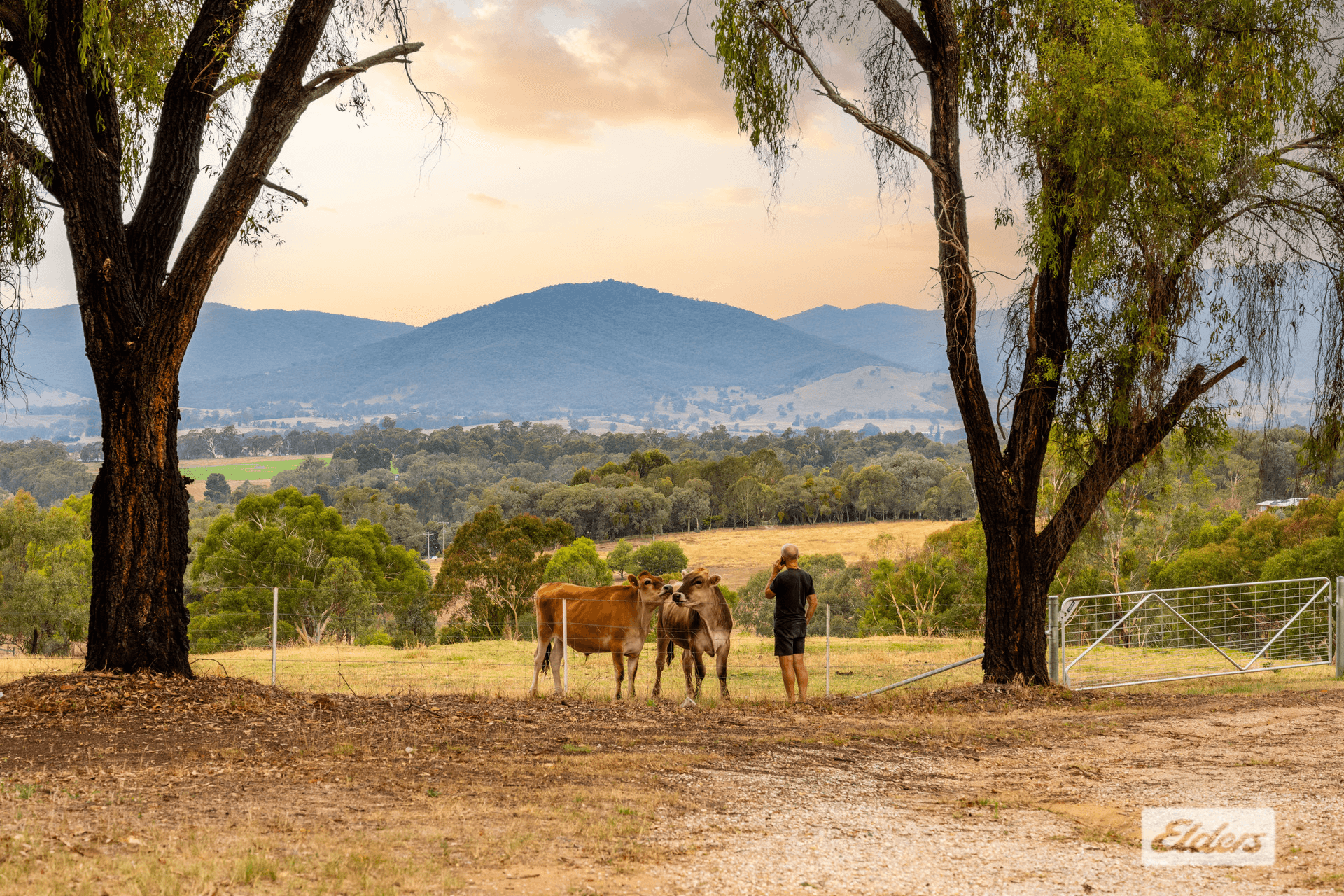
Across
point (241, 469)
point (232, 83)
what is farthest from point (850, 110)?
point (241, 469)

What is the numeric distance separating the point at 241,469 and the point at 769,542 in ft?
398

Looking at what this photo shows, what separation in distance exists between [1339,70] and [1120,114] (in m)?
3.48

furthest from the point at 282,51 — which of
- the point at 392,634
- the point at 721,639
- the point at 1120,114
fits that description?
the point at 392,634

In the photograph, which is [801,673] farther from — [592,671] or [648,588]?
[592,671]

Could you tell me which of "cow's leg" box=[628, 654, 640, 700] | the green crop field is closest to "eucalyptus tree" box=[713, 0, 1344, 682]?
"cow's leg" box=[628, 654, 640, 700]

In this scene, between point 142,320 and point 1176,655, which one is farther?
point 1176,655

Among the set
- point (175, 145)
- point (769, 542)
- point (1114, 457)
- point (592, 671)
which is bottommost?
point (769, 542)

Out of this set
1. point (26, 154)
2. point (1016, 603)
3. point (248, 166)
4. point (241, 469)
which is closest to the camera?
point (248, 166)

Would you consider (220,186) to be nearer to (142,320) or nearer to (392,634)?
(142,320)

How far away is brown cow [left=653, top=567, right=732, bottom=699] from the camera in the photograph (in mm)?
11797

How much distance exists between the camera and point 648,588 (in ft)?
39.4

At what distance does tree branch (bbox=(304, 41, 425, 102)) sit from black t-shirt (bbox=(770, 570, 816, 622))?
267 inches

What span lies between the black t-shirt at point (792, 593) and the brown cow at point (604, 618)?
1270 millimetres

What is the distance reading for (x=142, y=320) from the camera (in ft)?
30.3
